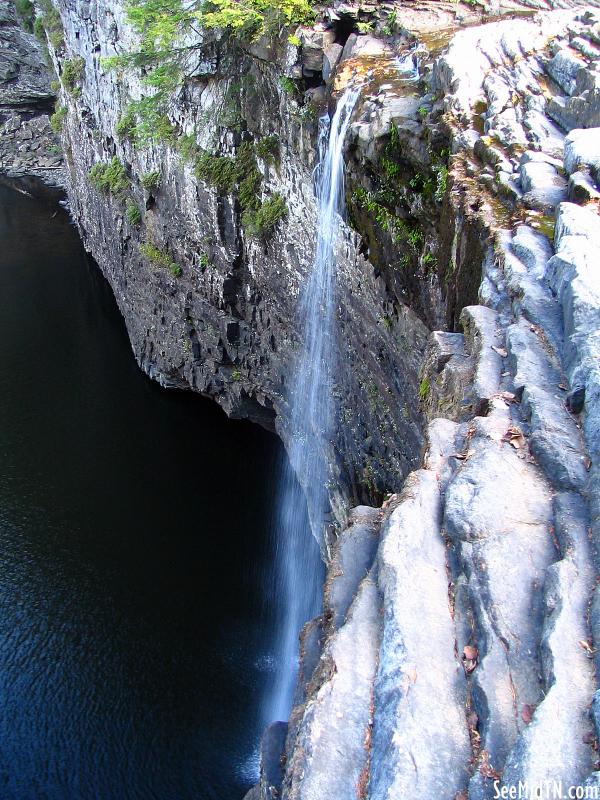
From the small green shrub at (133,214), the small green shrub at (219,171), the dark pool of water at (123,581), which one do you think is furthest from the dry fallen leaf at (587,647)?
the small green shrub at (133,214)

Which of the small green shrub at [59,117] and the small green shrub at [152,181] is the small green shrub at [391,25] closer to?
the small green shrub at [152,181]

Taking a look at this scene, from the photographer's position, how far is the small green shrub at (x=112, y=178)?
22.8m

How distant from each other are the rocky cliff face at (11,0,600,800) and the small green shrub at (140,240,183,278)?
0.11 m

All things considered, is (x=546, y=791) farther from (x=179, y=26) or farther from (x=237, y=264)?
(x=179, y=26)

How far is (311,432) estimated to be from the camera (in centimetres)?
1642

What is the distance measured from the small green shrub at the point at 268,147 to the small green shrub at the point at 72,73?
44.1 feet

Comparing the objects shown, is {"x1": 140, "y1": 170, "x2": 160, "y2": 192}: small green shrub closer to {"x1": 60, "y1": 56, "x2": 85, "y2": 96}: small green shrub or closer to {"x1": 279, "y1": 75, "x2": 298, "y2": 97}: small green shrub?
{"x1": 279, "y1": 75, "x2": 298, "y2": 97}: small green shrub

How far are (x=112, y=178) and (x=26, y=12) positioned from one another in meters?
21.8

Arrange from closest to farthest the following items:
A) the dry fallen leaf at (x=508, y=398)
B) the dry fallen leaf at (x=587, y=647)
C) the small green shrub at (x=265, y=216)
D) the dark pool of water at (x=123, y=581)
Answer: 1. the dry fallen leaf at (x=587, y=647)
2. the dry fallen leaf at (x=508, y=398)
3. the dark pool of water at (x=123, y=581)
4. the small green shrub at (x=265, y=216)

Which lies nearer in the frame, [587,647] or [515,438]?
[587,647]

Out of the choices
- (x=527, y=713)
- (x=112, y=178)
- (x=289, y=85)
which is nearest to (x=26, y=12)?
(x=112, y=178)

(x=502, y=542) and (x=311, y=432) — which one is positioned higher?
(x=311, y=432)

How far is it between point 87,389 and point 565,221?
19196 millimetres

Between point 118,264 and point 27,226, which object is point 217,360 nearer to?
point 118,264
